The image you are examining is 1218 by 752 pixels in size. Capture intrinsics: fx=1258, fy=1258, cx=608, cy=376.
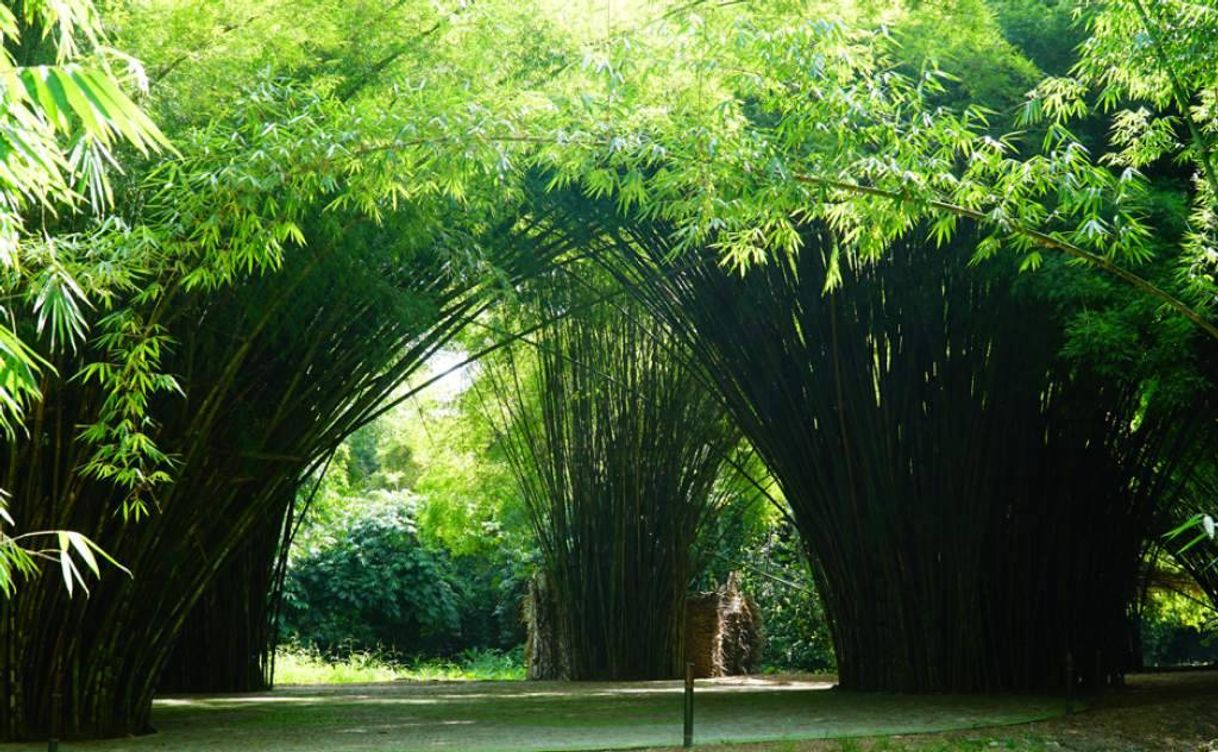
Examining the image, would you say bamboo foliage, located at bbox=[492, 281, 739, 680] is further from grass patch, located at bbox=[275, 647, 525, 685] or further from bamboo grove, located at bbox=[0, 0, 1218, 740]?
grass patch, located at bbox=[275, 647, 525, 685]

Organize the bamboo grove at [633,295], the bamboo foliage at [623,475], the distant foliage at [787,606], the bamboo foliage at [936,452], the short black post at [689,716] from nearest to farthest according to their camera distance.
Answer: the bamboo grove at [633,295] < the short black post at [689,716] < the bamboo foliage at [936,452] < the bamboo foliage at [623,475] < the distant foliage at [787,606]

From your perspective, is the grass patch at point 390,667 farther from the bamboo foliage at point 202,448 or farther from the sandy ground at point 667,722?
the bamboo foliage at point 202,448

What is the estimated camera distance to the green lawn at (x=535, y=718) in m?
5.02

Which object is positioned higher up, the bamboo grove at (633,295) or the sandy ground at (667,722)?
the bamboo grove at (633,295)

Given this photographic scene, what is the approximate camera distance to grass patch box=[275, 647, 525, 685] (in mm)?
12781

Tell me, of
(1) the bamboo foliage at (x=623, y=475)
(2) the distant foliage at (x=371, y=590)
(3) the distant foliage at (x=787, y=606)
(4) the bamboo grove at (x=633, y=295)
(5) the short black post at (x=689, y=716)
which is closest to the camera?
(4) the bamboo grove at (x=633, y=295)

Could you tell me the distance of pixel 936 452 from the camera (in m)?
7.02

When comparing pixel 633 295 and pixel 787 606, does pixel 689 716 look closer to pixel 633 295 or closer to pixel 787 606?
pixel 633 295

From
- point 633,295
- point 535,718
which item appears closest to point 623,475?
point 633,295

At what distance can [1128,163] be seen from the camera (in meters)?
5.72

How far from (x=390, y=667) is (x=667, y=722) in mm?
9664

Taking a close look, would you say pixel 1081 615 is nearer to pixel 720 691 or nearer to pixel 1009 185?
pixel 720 691

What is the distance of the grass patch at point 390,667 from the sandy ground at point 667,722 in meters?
5.22

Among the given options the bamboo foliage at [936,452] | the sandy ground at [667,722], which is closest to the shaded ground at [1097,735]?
the sandy ground at [667,722]
